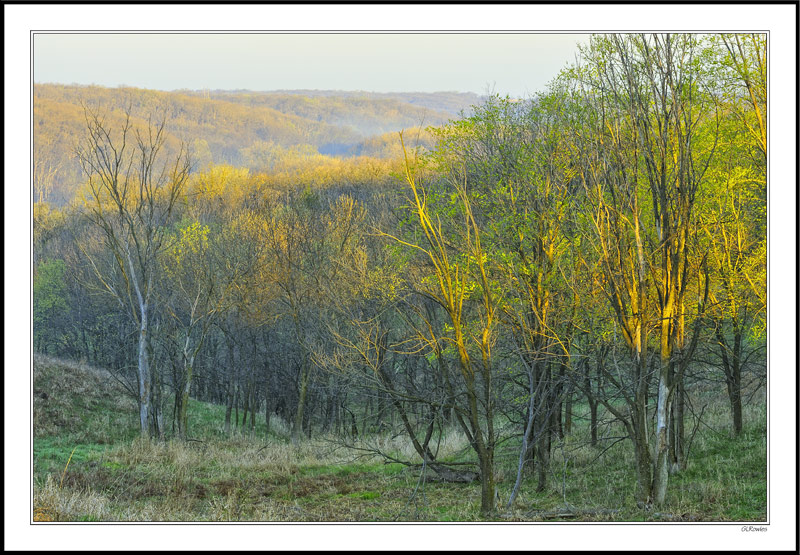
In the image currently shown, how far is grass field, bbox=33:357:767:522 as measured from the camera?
1092cm

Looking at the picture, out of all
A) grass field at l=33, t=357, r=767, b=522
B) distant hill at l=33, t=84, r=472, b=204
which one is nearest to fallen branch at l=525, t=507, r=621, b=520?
grass field at l=33, t=357, r=767, b=522

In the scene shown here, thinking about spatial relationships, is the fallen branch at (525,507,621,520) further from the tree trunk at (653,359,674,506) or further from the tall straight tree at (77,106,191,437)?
the tall straight tree at (77,106,191,437)

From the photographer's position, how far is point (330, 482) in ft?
55.8

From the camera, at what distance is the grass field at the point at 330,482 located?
10.9 m

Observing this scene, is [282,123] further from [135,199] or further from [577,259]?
[577,259]

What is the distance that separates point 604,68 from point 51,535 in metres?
10.8

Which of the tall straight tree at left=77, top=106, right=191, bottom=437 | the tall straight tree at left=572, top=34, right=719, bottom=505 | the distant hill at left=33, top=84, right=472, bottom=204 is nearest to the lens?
the tall straight tree at left=572, top=34, right=719, bottom=505

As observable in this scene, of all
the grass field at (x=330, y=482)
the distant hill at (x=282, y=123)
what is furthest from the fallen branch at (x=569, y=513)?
the distant hill at (x=282, y=123)

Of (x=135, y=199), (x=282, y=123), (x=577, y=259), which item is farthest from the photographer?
(x=282, y=123)

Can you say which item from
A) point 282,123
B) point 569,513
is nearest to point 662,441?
point 569,513

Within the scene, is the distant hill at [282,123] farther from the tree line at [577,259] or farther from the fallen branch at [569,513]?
the fallen branch at [569,513]

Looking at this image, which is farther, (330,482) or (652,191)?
(330,482)
